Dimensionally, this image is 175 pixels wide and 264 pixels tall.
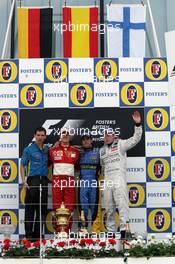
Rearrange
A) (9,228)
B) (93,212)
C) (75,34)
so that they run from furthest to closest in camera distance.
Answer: (75,34), (93,212), (9,228)

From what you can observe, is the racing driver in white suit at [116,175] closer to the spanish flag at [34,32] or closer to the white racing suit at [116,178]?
the white racing suit at [116,178]

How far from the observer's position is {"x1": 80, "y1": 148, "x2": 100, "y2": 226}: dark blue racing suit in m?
8.45

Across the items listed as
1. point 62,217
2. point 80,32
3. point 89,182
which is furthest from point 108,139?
point 80,32

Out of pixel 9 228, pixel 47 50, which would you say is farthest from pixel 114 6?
pixel 9 228

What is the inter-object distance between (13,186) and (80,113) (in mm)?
1315

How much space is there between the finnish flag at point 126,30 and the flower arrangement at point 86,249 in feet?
10.8

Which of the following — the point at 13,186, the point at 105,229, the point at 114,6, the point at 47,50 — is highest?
the point at 114,6

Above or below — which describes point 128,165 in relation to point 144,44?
below

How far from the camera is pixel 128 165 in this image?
879 cm

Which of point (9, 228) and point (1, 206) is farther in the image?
point (1, 206)

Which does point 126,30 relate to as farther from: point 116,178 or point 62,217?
point 62,217

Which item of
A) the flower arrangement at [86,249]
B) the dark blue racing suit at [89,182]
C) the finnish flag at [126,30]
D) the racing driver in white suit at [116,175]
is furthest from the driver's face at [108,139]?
the flower arrangement at [86,249]

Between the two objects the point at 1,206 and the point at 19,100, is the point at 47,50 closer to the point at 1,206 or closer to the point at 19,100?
the point at 19,100

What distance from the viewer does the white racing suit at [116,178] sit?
328 inches
